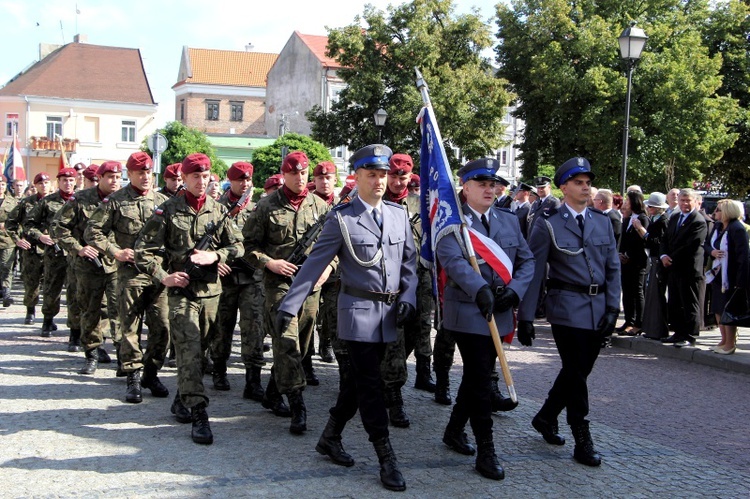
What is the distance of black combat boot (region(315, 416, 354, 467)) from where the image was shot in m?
5.86

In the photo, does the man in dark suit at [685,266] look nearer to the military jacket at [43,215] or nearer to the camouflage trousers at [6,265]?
the military jacket at [43,215]

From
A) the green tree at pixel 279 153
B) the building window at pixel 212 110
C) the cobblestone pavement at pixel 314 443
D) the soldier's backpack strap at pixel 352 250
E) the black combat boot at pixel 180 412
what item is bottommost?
the cobblestone pavement at pixel 314 443

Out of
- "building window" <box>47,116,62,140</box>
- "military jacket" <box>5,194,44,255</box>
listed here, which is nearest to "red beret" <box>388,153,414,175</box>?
"military jacket" <box>5,194,44,255</box>

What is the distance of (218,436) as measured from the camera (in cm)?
658

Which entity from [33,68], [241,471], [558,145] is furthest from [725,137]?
[33,68]

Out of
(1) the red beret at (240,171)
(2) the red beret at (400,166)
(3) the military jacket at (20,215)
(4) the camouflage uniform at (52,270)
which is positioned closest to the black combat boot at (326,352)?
(1) the red beret at (240,171)

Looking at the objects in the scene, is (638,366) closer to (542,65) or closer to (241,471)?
(241,471)

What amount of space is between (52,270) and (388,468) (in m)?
7.52

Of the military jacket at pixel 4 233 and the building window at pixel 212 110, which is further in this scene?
the building window at pixel 212 110

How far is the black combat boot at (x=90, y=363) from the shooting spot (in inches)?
355

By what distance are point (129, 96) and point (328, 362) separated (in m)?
57.3

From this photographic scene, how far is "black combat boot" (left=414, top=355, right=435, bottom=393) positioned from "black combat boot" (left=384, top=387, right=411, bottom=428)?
4.39 ft

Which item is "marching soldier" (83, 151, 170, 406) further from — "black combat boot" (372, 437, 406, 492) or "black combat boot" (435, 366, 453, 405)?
"black combat boot" (372, 437, 406, 492)

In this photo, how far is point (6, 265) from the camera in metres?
15.4
